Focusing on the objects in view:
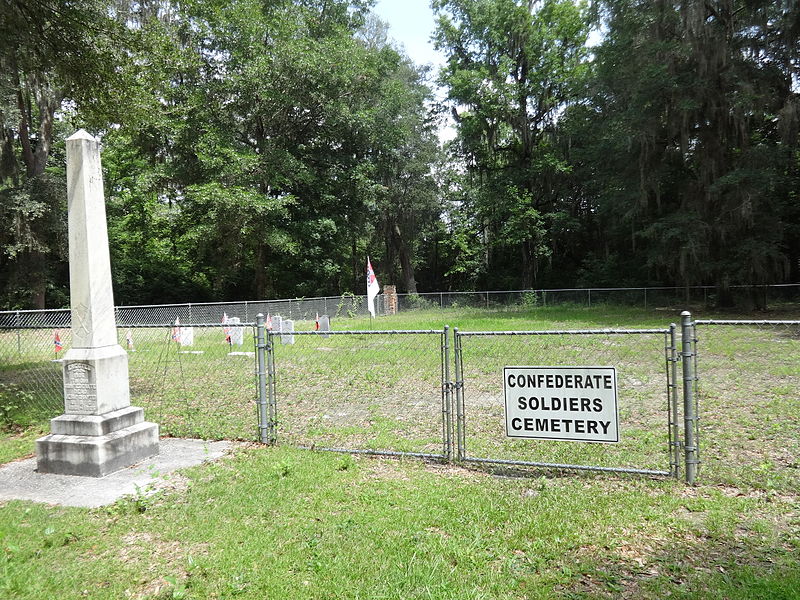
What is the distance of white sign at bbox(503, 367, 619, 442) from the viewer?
15.1 ft

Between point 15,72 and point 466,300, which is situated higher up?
point 15,72

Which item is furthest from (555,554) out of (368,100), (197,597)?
(368,100)

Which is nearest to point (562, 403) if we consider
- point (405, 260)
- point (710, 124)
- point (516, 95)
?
point (710, 124)

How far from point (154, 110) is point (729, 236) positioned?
850 inches

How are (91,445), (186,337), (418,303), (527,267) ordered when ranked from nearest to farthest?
(91,445), (186,337), (418,303), (527,267)

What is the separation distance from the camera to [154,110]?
1084 centimetres

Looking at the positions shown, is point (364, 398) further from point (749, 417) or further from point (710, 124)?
point (710, 124)

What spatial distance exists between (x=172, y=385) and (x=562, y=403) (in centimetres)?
786

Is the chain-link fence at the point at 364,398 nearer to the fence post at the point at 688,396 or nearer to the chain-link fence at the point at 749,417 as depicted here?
the fence post at the point at 688,396

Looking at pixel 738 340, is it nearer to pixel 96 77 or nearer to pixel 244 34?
pixel 96 77

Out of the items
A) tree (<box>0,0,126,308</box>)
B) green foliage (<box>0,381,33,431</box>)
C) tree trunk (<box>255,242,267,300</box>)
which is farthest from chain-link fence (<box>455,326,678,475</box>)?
tree trunk (<box>255,242,267,300</box>)

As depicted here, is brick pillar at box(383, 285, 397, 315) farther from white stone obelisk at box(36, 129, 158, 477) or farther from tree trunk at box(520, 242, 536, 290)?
white stone obelisk at box(36, 129, 158, 477)

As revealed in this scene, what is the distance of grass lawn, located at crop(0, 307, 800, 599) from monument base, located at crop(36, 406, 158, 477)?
2.44ft

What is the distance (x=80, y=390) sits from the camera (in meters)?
5.44
